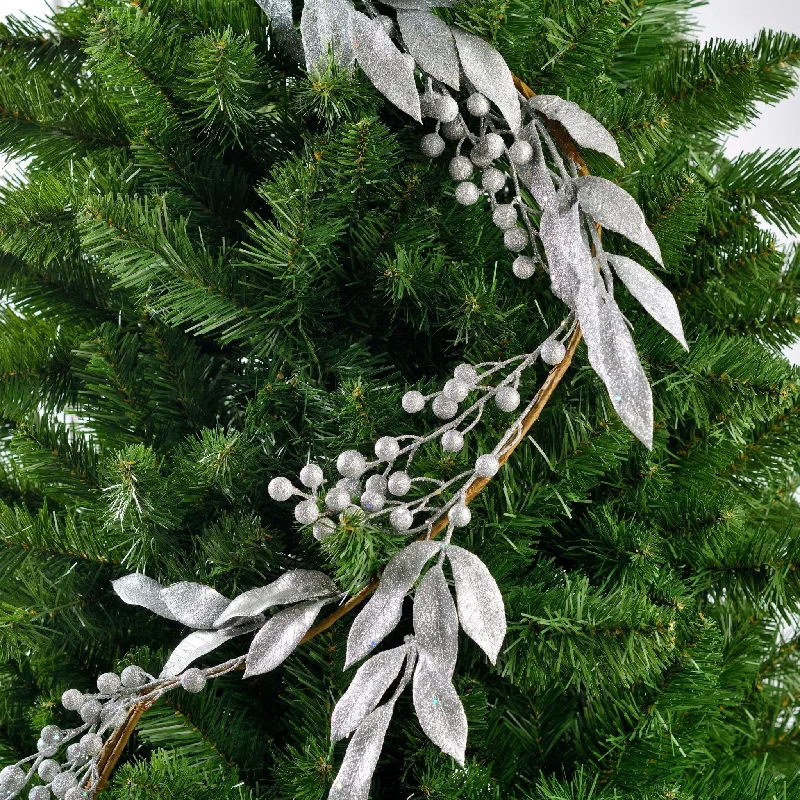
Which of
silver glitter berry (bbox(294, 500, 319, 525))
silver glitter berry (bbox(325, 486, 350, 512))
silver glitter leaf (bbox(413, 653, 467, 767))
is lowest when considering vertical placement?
silver glitter leaf (bbox(413, 653, 467, 767))

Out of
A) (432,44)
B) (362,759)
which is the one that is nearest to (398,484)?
(362,759)

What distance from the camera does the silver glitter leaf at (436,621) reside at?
1.39 ft

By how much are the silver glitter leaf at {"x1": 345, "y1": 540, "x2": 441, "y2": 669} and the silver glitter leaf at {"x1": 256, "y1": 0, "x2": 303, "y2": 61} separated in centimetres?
27

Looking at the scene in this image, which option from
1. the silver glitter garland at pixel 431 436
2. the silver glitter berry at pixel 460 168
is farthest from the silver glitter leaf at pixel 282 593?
the silver glitter berry at pixel 460 168

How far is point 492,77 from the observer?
47 cm

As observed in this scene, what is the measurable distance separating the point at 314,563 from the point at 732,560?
0.85 feet

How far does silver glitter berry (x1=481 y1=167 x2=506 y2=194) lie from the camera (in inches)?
18.7

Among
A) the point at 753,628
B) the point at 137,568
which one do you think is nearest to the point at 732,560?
the point at 753,628

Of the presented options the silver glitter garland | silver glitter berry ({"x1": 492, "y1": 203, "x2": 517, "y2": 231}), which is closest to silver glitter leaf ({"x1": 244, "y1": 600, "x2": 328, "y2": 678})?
the silver glitter garland

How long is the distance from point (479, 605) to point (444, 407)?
0.30 ft

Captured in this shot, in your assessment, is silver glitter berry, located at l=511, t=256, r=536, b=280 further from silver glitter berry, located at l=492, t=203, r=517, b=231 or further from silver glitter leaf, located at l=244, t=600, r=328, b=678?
silver glitter leaf, located at l=244, t=600, r=328, b=678

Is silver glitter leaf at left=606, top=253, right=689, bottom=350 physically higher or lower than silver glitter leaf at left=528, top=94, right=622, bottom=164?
lower

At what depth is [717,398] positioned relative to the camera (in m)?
0.52

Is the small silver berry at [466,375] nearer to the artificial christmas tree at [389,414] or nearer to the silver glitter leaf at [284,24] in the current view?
the artificial christmas tree at [389,414]
